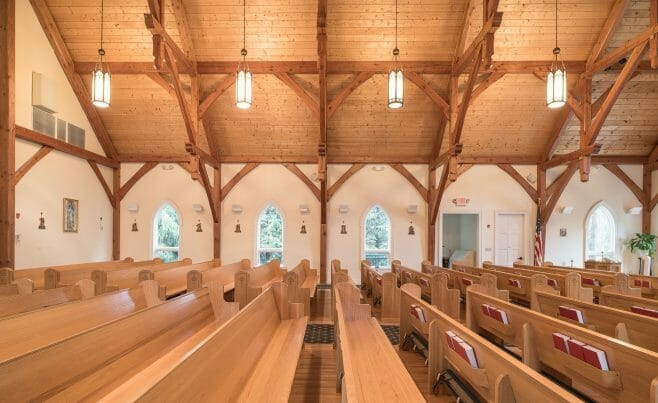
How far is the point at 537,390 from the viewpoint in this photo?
1426mm

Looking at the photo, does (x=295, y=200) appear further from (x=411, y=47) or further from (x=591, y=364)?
(x=591, y=364)

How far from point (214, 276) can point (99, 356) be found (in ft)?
11.2

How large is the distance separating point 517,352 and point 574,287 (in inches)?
46.5

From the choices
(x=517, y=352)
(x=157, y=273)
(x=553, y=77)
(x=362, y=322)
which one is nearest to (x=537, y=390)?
(x=362, y=322)

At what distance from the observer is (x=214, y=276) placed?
5457 millimetres

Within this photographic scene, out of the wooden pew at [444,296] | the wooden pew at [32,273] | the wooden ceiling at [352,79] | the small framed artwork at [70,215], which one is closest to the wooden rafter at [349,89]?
the wooden ceiling at [352,79]

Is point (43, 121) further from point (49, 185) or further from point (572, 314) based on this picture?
point (572, 314)

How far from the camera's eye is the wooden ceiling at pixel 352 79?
22.7ft

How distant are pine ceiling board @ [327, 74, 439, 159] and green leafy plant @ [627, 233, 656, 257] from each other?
5.43 meters

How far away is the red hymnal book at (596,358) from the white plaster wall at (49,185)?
8.24 metres

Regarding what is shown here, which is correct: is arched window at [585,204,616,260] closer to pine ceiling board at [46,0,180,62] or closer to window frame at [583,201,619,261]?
window frame at [583,201,619,261]

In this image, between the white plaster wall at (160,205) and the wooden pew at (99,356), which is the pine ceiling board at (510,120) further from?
the wooden pew at (99,356)

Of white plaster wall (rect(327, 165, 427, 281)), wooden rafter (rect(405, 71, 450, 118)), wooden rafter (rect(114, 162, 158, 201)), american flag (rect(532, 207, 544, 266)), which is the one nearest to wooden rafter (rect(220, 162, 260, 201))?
wooden rafter (rect(114, 162, 158, 201))

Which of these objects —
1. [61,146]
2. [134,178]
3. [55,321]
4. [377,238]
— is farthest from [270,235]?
[55,321]
